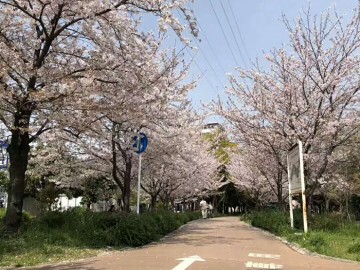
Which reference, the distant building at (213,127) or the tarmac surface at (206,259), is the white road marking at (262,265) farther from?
the distant building at (213,127)

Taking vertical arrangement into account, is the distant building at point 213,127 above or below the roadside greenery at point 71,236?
above

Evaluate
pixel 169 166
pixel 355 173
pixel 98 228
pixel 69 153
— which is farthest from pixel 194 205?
pixel 98 228

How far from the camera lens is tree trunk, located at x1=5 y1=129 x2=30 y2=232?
10937mm

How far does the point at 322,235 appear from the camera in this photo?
39.7 feet

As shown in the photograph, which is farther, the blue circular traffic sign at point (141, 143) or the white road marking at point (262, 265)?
the blue circular traffic sign at point (141, 143)

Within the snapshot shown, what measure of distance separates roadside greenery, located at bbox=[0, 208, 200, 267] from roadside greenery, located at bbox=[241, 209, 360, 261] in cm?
451

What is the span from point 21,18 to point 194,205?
45.7 meters

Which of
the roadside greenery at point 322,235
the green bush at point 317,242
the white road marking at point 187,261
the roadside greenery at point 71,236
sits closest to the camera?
the white road marking at point 187,261

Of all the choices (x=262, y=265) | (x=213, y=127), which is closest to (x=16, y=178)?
(x=262, y=265)

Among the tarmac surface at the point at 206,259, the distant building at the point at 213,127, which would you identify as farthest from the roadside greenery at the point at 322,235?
the distant building at the point at 213,127

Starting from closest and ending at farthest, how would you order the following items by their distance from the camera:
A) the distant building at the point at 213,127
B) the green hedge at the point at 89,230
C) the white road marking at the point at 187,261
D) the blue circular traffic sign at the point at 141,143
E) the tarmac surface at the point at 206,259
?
the white road marking at the point at 187,261, the tarmac surface at the point at 206,259, the green hedge at the point at 89,230, the blue circular traffic sign at the point at 141,143, the distant building at the point at 213,127

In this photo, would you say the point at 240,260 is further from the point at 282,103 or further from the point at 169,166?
the point at 169,166

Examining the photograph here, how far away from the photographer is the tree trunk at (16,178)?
10.9 metres

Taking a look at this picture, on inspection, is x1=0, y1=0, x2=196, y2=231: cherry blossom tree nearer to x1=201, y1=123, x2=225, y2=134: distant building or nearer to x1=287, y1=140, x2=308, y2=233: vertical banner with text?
x1=287, y1=140, x2=308, y2=233: vertical banner with text
